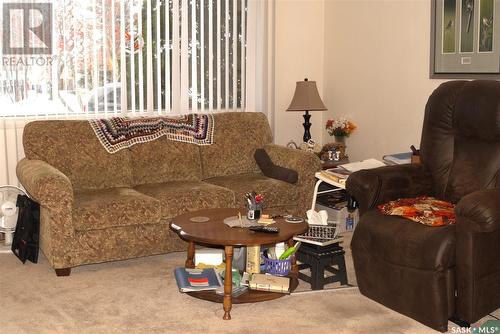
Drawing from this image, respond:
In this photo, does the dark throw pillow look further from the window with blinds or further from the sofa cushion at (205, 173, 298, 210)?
the window with blinds

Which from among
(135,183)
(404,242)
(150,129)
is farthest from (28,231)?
(404,242)

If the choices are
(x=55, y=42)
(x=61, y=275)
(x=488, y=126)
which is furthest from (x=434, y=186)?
(x=55, y=42)

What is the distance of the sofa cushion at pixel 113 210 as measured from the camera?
13.0ft

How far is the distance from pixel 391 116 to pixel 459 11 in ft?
3.26

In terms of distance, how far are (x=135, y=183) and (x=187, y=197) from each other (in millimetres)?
599

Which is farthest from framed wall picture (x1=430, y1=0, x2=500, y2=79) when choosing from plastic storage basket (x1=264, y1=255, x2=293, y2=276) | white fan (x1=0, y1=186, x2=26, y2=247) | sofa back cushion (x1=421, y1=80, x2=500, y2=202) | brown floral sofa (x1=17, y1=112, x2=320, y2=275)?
white fan (x1=0, y1=186, x2=26, y2=247)

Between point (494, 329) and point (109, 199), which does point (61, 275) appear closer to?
point (109, 199)

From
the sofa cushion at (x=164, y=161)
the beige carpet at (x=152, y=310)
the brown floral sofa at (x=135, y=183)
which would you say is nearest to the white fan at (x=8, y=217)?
the brown floral sofa at (x=135, y=183)

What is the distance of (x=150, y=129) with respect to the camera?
15.9 feet

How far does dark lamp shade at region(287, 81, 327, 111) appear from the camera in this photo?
216 inches

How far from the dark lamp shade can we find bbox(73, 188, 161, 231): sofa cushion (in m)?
1.77

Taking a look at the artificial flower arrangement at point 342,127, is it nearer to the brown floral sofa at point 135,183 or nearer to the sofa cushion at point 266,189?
the brown floral sofa at point 135,183

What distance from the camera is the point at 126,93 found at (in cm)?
519

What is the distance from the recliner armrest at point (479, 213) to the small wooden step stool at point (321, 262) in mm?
830
